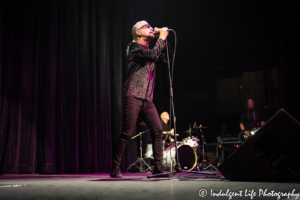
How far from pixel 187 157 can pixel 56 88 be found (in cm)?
287

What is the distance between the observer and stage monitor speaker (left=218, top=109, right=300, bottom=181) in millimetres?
2004

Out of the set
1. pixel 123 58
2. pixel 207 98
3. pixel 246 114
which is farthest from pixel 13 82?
pixel 207 98

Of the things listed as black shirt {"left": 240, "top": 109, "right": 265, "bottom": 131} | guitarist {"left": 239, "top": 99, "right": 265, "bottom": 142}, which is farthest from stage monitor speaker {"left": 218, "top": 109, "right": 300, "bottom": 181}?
black shirt {"left": 240, "top": 109, "right": 265, "bottom": 131}

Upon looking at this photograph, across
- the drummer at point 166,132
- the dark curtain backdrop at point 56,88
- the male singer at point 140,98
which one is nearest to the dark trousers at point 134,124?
the male singer at point 140,98

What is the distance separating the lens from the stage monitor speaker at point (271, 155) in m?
2.00

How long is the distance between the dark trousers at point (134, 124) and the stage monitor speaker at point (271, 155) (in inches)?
30.3

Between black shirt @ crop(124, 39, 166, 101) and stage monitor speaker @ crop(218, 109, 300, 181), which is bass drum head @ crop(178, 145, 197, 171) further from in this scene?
stage monitor speaker @ crop(218, 109, 300, 181)

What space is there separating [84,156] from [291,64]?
4167mm

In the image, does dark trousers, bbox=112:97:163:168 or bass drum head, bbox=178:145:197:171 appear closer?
dark trousers, bbox=112:97:163:168

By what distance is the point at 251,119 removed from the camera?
607 centimetres

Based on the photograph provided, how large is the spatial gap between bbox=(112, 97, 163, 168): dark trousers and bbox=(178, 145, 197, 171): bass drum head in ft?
9.36

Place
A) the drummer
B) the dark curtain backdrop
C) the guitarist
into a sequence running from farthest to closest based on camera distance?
1. the guitarist
2. the drummer
3. the dark curtain backdrop

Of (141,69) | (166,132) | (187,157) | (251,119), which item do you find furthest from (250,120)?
(141,69)

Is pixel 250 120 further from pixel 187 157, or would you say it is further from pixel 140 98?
pixel 140 98
